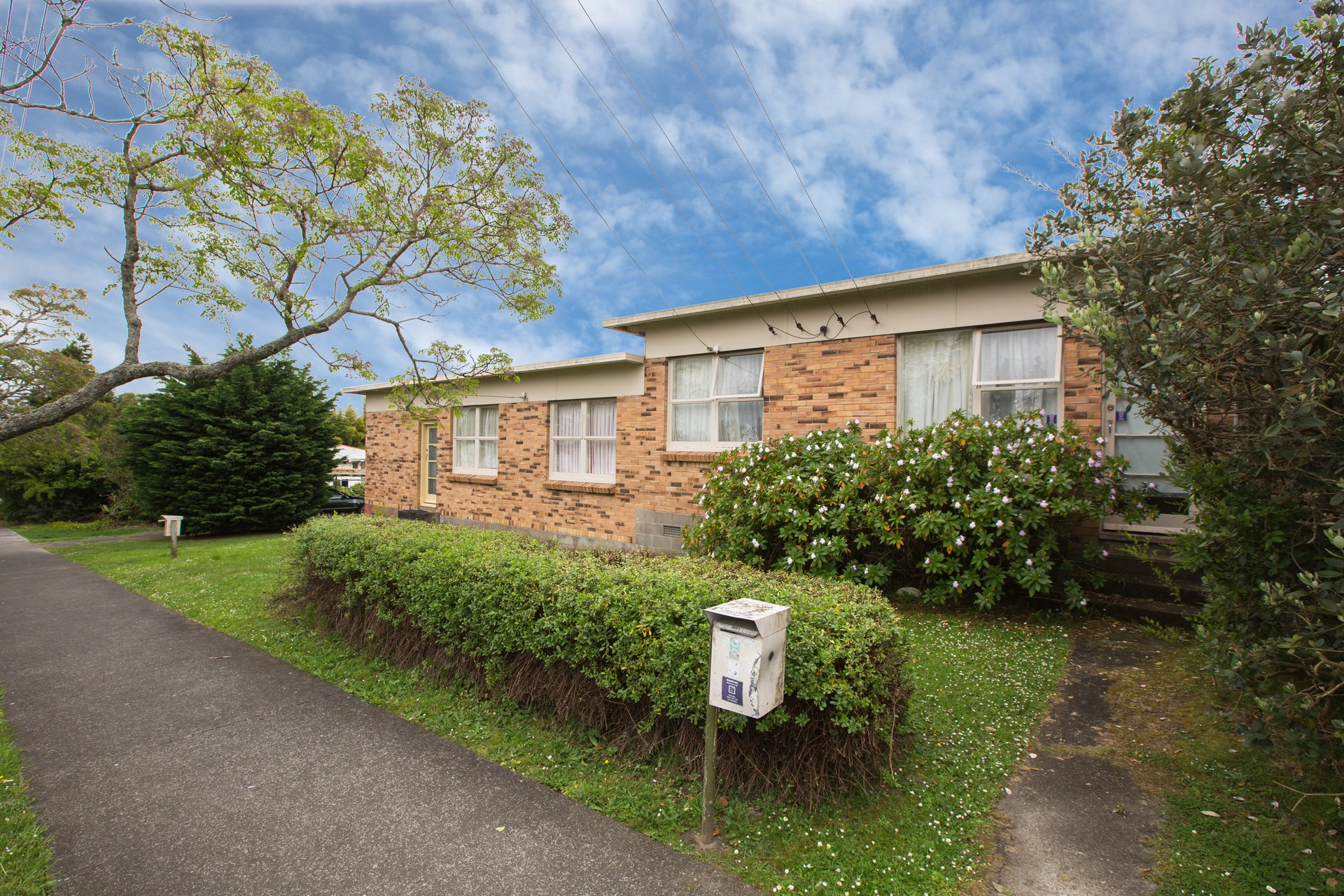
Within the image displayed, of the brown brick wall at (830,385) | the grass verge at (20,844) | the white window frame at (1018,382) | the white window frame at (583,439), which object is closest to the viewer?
the grass verge at (20,844)

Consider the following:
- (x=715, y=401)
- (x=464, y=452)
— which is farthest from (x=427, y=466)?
(x=715, y=401)

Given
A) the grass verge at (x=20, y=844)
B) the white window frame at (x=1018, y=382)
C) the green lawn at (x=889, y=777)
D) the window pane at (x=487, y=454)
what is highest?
the white window frame at (x=1018, y=382)

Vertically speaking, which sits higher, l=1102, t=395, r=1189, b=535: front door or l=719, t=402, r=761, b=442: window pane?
l=719, t=402, r=761, b=442: window pane

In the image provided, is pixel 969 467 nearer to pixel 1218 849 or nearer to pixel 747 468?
pixel 747 468

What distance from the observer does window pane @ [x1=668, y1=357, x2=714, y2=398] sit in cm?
1065

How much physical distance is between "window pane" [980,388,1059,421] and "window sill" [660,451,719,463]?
3.73 m

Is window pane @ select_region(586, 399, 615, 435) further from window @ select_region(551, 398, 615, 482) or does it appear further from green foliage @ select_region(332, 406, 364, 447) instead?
green foliage @ select_region(332, 406, 364, 447)

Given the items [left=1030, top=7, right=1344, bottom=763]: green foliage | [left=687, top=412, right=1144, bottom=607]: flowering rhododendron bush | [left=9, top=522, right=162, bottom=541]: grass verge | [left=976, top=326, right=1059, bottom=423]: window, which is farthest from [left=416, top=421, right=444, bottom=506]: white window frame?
[left=1030, top=7, right=1344, bottom=763]: green foliage

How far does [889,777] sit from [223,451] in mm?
18848

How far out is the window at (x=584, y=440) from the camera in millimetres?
12367

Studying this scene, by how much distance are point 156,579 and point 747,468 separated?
9.85 meters

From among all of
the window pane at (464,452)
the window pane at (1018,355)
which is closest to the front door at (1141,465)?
the window pane at (1018,355)

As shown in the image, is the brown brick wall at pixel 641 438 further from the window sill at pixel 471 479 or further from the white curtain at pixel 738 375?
the white curtain at pixel 738 375

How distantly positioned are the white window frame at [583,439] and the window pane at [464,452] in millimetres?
2805
